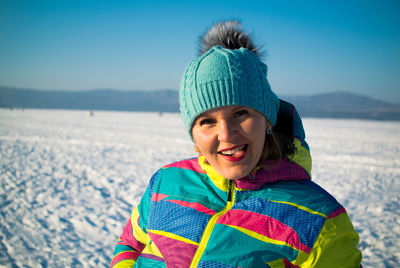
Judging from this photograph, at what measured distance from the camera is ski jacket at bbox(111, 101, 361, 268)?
0.99 meters

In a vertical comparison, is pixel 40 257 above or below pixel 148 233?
below

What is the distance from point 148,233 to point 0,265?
237 cm

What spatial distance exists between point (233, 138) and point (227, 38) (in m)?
0.63

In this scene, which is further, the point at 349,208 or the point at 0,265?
the point at 349,208

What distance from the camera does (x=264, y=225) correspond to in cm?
105

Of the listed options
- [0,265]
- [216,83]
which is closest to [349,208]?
[216,83]

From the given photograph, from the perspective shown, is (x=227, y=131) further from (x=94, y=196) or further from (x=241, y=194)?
(x=94, y=196)

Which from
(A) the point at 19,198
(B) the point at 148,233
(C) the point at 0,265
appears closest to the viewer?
(B) the point at 148,233

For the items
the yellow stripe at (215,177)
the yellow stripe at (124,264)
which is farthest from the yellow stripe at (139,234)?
the yellow stripe at (215,177)

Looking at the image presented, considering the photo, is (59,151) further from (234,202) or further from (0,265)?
(234,202)

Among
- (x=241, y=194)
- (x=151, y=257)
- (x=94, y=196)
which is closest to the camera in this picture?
(x=241, y=194)

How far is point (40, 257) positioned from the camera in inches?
112

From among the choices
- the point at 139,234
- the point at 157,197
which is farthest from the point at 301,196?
the point at 139,234

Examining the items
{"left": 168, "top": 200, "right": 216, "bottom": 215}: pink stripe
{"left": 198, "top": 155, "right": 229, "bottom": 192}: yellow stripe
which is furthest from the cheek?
{"left": 168, "top": 200, "right": 216, "bottom": 215}: pink stripe
